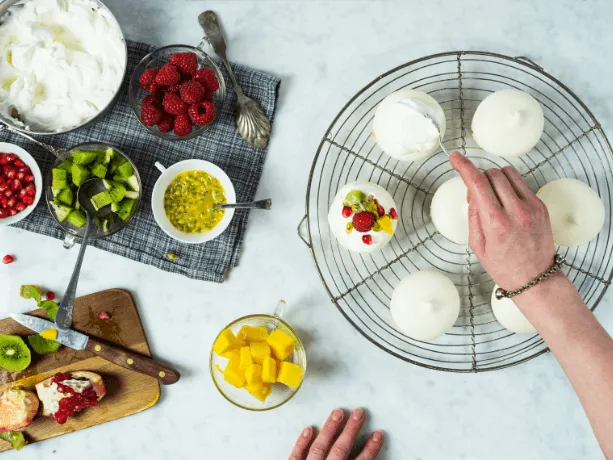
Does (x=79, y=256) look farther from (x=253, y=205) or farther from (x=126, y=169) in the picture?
(x=253, y=205)

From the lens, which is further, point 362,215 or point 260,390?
point 260,390

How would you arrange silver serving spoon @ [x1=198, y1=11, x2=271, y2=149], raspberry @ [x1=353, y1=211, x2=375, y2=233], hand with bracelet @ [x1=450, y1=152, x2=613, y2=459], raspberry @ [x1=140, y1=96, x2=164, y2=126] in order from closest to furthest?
hand with bracelet @ [x1=450, y1=152, x2=613, y2=459]
raspberry @ [x1=353, y1=211, x2=375, y2=233]
raspberry @ [x1=140, y1=96, x2=164, y2=126]
silver serving spoon @ [x1=198, y1=11, x2=271, y2=149]

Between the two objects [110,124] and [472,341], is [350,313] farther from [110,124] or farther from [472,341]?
[110,124]

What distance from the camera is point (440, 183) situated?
5.75ft

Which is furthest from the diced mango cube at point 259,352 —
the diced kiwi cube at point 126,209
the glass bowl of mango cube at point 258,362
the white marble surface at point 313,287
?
the diced kiwi cube at point 126,209

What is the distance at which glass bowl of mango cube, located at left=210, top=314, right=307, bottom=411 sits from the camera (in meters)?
1.65

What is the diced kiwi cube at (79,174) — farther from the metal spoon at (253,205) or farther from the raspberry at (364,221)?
the raspberry at (364,221)

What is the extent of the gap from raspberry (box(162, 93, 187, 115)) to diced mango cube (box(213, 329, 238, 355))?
644mm

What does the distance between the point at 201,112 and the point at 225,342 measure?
0.66m

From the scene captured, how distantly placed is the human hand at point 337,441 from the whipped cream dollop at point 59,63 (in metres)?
1.17

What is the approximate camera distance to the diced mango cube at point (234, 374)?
1.64 metres

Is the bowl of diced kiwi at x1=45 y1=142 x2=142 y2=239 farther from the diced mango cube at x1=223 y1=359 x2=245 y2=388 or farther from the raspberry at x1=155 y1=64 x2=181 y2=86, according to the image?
the diced mango cube at x1=223 y1=359 x2=245 y2=388

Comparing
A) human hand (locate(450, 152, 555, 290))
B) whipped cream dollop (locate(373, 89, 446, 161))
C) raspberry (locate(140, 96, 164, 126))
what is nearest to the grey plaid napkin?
raspberry (locate(140, 96, 164, 126))

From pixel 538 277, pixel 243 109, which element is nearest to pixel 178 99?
pixel 243 109
